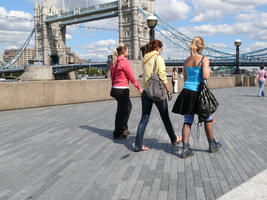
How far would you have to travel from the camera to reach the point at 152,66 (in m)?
→ 3.76

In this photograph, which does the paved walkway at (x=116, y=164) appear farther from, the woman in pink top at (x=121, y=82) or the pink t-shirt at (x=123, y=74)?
the pink t-shirt at (x=123, y=74)

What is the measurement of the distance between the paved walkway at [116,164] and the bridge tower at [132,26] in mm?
54925

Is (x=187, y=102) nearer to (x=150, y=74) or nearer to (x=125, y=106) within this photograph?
(x=150, y=74)

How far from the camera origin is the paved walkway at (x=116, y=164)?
8.64 ft

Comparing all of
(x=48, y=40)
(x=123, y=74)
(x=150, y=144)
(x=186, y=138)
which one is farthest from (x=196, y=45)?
(x=48, y=40)

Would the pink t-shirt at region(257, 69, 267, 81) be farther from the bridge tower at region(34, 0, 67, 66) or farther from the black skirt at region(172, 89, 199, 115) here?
the bridge tower at region(34, 0, 67, 66)

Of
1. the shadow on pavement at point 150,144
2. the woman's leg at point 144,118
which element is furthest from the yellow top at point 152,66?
the shadow on pavement at point 150,144

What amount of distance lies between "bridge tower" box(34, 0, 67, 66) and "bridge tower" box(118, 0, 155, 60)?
86.3 feet

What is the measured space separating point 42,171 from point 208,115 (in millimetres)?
1982

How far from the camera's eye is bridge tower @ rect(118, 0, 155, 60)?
5956 cm

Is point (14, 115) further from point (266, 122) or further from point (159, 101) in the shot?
point (266, 122)

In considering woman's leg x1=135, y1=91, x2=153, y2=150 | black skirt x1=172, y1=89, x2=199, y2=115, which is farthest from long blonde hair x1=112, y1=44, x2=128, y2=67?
black skirt x1=172, y1=89, x2=199, y2=115

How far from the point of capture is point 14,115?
7168mm

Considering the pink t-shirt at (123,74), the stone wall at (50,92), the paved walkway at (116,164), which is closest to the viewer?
the paved walkway at (116,164)
